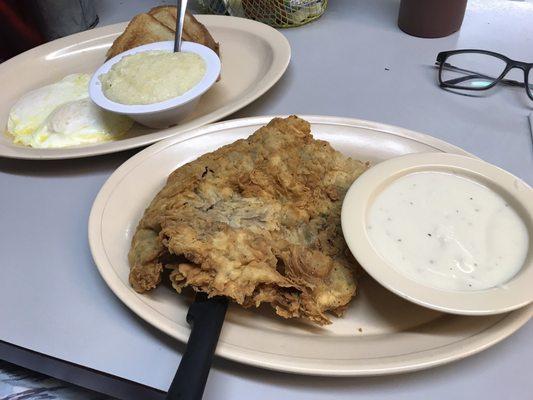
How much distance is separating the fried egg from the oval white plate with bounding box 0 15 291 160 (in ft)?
0.15

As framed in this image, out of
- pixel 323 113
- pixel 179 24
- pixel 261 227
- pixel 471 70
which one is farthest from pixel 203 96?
pixel 471 70

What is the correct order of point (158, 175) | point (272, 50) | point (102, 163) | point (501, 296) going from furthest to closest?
point (272, 50), point (102, 163), point (158, 175), point (501, 296)

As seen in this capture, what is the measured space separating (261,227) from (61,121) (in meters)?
0.84

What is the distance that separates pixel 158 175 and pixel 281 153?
332mm

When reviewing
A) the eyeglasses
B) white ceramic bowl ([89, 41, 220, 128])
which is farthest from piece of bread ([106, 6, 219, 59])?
the eyeglasses

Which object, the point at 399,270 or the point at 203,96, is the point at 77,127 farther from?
the point at 399,270

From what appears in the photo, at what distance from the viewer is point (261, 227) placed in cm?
95

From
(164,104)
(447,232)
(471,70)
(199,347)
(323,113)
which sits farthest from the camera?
(471,70)

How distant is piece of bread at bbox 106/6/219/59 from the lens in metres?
1.67

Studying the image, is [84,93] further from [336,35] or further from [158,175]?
[336,35]

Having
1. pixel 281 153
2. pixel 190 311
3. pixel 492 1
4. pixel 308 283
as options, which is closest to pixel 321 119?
pixel 281 153

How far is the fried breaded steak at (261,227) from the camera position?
33.8 inches

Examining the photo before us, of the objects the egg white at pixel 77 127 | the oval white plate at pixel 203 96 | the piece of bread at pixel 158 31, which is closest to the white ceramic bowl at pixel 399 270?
the oval white plate at pixel 203 96

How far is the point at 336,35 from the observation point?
193 centimetres
